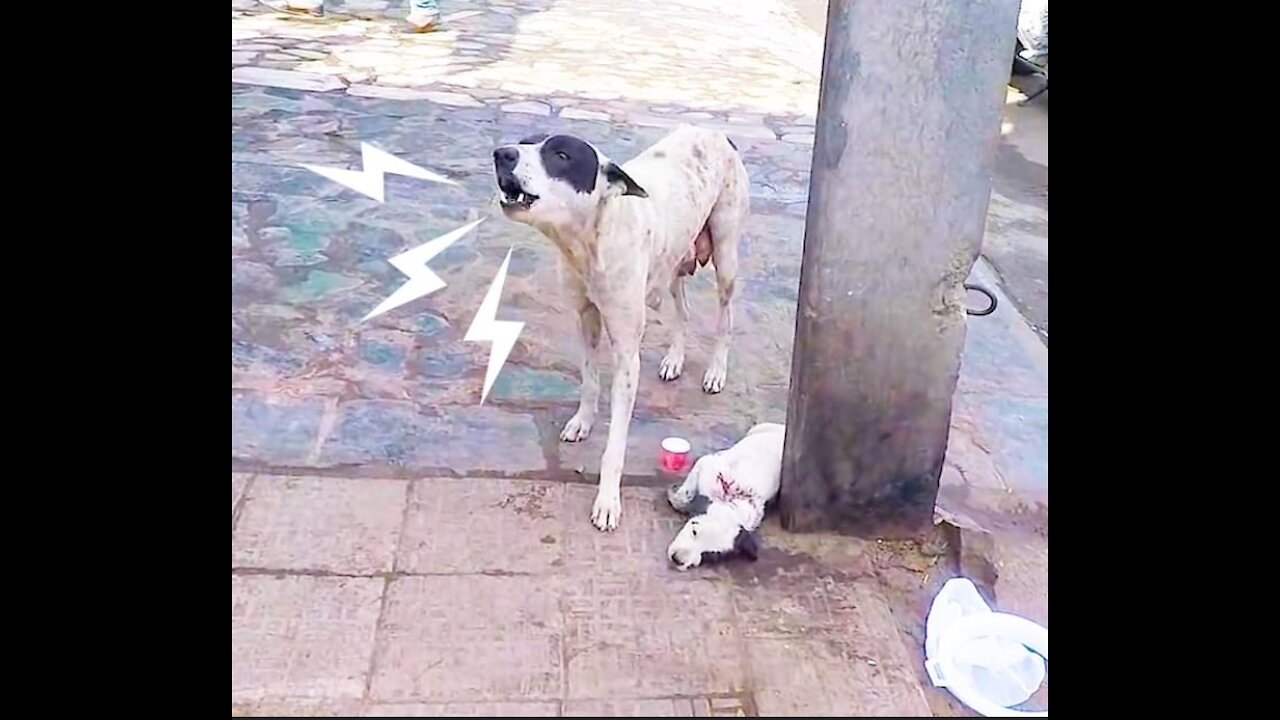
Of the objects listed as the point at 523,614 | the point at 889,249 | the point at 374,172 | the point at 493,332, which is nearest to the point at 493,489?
the point at 523,614

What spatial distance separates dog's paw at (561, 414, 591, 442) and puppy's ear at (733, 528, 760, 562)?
793mm

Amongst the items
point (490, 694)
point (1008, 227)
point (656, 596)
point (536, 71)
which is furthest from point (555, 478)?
point (536, 71)

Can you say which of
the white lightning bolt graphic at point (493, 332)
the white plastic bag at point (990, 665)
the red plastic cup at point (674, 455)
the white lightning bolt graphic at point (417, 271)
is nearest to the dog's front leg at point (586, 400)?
the red plastic cup at point (674, 455)

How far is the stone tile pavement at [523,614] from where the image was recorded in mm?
2656

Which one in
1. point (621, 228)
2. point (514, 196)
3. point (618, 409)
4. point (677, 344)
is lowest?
point (677, 344)

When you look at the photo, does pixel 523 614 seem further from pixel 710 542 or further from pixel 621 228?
pixel 621 228

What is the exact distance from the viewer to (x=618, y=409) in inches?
134

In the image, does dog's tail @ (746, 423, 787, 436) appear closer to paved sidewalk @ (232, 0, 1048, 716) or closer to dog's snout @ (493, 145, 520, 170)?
paved sidewalk @ (232, 0, 1048, 716)

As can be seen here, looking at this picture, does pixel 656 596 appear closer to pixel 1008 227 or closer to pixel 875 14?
pixel 875 14

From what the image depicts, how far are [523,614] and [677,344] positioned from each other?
164 cm

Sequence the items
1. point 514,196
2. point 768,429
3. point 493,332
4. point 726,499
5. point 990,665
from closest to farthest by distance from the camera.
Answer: point 990,665
point 514,196
point 726,499
point 768,429
point 493,332

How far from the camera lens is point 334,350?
427 cm

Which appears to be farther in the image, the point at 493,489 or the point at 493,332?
the point at 493,332
